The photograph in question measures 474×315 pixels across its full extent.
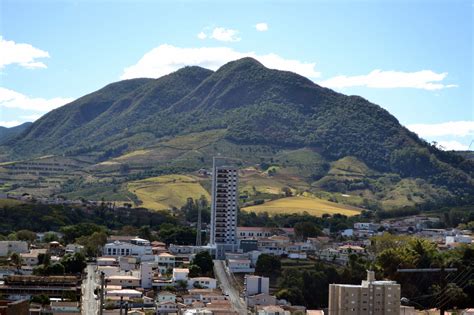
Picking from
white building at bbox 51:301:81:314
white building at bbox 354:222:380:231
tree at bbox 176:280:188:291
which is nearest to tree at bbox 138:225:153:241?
tree at bbox 176:280:188:291

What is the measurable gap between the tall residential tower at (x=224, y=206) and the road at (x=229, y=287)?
328 centimetres

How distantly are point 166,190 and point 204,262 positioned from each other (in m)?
35.9

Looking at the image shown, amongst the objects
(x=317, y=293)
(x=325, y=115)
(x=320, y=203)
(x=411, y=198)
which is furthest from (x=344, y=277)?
(x=325, y=115)

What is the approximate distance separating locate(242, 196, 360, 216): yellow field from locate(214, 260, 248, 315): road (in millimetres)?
24924

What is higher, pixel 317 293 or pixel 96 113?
pixel 96 113

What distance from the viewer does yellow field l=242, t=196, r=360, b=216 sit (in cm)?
7162

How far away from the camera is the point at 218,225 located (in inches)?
1973

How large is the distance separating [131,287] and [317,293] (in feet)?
26.1

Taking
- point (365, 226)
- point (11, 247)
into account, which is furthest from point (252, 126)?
point (11, 247)

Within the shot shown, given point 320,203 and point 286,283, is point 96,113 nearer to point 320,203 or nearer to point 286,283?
Result: point 320,203

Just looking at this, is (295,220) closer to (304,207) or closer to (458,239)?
(304,207)

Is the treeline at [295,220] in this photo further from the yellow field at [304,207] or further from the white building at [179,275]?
the white building at [179,275]

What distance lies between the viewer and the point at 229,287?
41.4 meters

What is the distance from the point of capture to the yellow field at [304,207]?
71625mm
